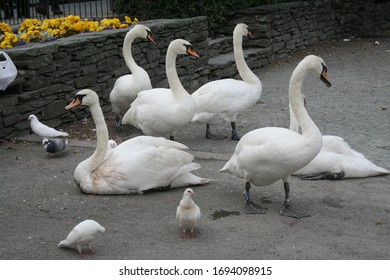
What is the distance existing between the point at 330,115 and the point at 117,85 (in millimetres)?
2988

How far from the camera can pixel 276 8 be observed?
49.1 ft

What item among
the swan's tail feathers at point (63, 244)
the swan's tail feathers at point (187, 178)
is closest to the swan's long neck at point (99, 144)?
the swan's tail feathers at point (187, 178)

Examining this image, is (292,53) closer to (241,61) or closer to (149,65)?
(149,65)

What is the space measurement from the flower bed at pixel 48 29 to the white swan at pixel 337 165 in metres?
4.76

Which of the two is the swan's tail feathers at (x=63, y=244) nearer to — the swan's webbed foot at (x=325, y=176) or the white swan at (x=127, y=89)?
the swan's webbed foot at (x=325, y=176)

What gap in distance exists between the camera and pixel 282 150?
18.3 ft

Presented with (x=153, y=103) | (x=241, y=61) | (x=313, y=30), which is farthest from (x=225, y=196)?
(x=313, y=30)

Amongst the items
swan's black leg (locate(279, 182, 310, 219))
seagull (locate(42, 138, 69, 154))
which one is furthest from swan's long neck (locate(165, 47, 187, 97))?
swan's black leg (locate(279, 182, 310, 219))

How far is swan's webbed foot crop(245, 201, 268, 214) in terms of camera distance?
596 centimetres

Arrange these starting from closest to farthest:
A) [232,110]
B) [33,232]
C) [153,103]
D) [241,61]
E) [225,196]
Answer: [33,232] → [225,196] → [153,103] → [232,110] → [241,61]

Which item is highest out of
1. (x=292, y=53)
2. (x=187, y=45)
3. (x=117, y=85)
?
(x=187, y=45)

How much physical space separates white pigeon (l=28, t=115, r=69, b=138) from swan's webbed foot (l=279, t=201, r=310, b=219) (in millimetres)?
3490

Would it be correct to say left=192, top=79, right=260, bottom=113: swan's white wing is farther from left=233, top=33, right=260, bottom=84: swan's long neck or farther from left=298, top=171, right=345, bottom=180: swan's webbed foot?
left=298, top=171, right=345, bottom=180: swan's webbed foot

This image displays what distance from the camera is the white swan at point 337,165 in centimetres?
687
